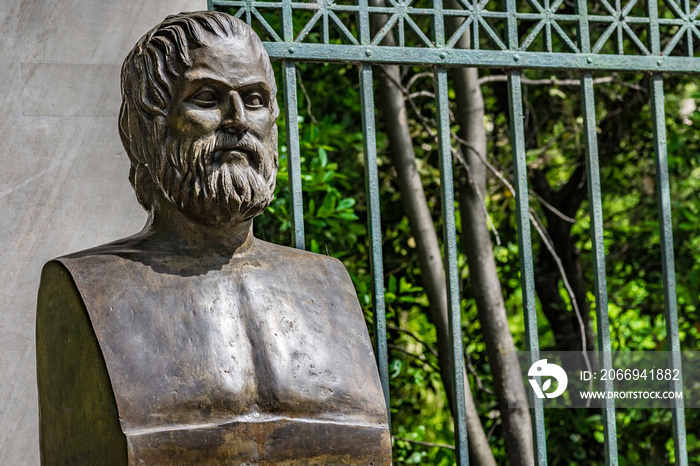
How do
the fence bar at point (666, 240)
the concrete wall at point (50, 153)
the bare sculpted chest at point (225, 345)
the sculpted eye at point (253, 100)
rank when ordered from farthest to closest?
the fence bar at point (666, 240), the concrete wall at point (50, 153), the sculpted eye at point (253, 100), the bare sculpted chest at point (225, 345)

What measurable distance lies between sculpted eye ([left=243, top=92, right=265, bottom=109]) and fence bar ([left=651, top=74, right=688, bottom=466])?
4.99ft

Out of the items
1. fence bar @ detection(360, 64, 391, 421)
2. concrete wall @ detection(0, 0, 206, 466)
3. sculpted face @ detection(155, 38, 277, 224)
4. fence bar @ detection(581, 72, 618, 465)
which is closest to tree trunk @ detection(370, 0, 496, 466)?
fence bar @ detection(581, 72, 618, 465)

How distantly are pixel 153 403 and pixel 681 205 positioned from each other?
3.87 m

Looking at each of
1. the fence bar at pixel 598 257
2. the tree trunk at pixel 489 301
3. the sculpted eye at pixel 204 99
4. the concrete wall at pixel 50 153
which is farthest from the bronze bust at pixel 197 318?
the tree trunk at pixel 489 301

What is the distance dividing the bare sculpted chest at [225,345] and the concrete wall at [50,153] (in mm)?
516

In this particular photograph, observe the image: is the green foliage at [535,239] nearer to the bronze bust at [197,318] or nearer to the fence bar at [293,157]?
the fence bar at [293,157]

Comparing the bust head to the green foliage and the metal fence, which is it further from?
the green foliage

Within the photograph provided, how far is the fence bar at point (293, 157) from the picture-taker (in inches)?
120

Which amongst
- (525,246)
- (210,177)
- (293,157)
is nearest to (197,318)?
(210,177)

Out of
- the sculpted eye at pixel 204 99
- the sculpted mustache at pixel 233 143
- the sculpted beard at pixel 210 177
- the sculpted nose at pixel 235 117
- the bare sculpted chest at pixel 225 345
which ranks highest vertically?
Answer: the sculpted eye at pixel 204 99

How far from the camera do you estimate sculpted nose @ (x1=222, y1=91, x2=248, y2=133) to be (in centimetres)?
252

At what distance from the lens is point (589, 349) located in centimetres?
599

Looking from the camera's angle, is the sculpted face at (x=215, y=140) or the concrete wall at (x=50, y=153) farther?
the concrete wall at (x=50, y=153)

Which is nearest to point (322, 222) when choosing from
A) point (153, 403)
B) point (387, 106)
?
point (387, 106)
